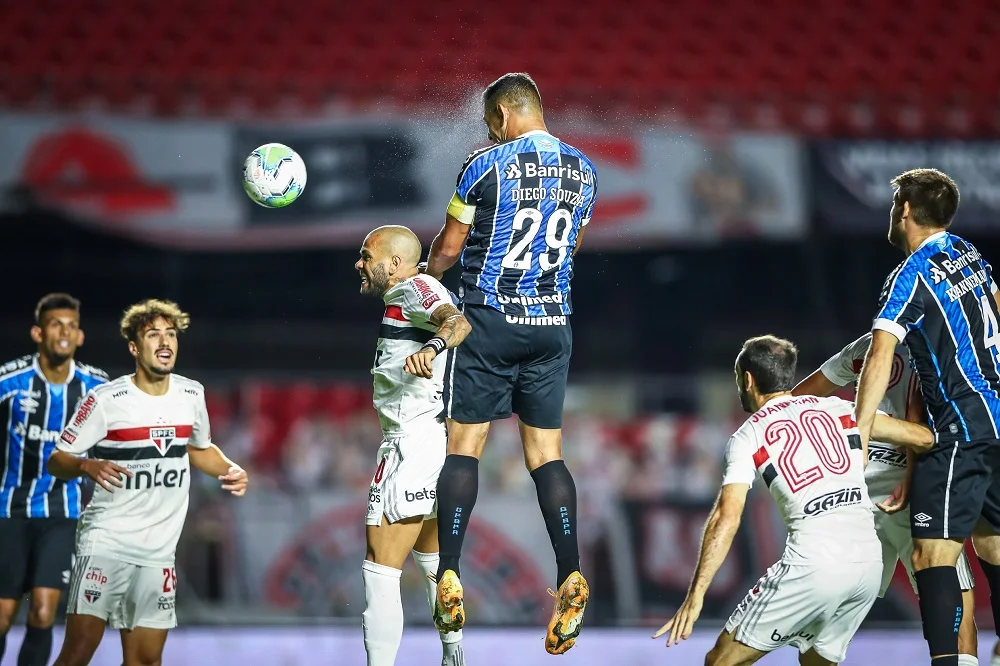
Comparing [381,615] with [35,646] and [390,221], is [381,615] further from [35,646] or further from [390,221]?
[390,221]

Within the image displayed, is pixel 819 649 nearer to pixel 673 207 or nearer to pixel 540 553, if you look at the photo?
pixel 540 553

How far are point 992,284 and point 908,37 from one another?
800cm

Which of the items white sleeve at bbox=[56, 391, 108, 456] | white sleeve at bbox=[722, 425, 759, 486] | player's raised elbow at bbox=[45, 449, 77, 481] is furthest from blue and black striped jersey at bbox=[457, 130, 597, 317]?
player's raised elbow at bbox=[45, 449, 77, 481]

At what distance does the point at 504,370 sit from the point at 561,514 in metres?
0.62

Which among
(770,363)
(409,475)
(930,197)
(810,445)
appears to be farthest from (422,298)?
(930,197)

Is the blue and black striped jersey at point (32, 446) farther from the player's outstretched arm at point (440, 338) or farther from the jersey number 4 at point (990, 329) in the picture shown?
the jersey number 4 at point (990, 329)

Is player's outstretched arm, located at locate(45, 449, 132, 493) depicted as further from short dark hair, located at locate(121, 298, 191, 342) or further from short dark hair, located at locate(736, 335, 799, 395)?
short dark hair, located at locate(736, 335, 799, 395)

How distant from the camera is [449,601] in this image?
14.2ft

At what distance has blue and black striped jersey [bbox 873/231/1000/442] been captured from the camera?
465 cm

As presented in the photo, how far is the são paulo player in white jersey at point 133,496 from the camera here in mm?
5070

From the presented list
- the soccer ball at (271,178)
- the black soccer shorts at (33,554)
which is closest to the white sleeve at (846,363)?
the soccer ball at (271,178)

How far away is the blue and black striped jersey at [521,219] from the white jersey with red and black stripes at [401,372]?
0.73ft

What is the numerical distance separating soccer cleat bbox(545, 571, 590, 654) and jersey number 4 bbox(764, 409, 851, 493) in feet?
2.96

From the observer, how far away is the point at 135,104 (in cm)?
1041
